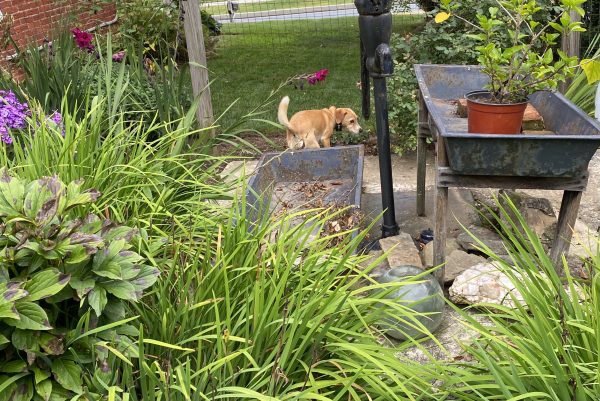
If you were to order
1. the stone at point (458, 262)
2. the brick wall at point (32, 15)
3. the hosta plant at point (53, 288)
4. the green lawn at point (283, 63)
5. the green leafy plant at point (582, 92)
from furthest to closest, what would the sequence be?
the brick wall at point (32, 15), the green lawn at point (283, 63), the green leafy plant at point (582, 92), the stone at point (458, 262), the hosta plant at point (53, 288)

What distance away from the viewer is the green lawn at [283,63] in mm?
7992

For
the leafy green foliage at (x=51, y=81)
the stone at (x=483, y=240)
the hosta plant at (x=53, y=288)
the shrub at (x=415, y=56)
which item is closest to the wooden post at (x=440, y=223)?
the stone at (x=483, y=240)

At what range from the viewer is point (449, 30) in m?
5.61

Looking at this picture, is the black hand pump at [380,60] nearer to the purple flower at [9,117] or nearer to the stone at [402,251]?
the stone at [402,251]

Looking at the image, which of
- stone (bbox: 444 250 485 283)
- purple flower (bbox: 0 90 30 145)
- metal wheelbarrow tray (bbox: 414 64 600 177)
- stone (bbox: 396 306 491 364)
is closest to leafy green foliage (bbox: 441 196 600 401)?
stone (bbox: 396 306 491 364)

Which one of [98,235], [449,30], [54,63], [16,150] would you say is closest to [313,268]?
[98,235]

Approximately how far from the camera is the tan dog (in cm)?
507

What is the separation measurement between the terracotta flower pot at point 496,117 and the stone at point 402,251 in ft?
2.31

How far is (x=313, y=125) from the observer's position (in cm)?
511

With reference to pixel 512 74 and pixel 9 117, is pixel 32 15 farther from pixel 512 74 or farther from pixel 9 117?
pixel 512 74

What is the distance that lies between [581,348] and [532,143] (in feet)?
3.63

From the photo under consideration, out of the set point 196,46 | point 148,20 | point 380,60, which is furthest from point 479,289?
point 148,20

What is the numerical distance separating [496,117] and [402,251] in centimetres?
88

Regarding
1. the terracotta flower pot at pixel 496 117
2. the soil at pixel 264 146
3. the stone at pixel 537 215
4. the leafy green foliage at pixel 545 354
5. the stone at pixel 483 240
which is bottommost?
the soil at pixel 264 146
